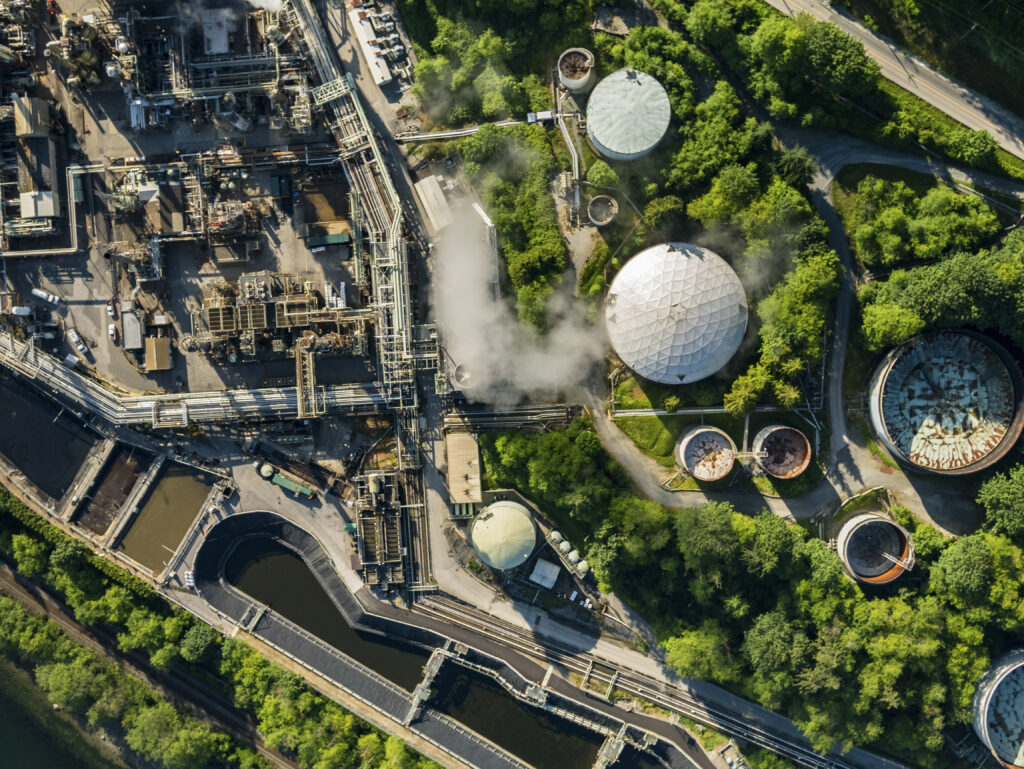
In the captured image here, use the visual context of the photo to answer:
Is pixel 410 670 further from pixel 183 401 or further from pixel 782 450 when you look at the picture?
pixel 782 450

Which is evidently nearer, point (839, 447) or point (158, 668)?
point (839, 447)

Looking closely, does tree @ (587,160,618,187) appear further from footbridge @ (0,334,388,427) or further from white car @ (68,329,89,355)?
white car @ (68,329,89,355)

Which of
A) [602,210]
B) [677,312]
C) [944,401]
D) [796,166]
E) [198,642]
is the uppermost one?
[796,166]

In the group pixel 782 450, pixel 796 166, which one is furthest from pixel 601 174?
pixel 782 450

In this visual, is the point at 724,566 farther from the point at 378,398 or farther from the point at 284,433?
the point at 284,433

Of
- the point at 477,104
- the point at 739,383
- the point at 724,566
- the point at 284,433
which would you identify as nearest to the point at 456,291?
the point at 477,104

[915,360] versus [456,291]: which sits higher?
[915,360]
